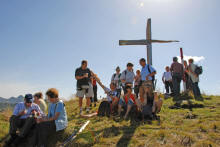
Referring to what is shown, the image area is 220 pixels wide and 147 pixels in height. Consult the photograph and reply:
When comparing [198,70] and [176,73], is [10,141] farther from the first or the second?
[198,70]

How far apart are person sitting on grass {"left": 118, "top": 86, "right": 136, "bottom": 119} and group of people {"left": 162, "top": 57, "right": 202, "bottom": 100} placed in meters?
4.25

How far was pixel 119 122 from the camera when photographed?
17.7 ft

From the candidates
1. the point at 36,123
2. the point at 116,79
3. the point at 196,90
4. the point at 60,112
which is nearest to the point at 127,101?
the point at 116,79

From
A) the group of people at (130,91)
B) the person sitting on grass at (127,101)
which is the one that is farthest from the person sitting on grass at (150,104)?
the person sitting on grass at (127,101)

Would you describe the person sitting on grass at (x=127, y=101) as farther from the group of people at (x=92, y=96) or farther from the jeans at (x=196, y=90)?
the jeans at (x=196, y=90)

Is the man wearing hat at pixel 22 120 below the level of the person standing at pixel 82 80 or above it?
below

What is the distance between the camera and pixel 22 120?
172 inches

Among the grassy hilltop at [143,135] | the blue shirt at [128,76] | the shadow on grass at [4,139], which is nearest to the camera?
the grassy hilltop at [143,135]

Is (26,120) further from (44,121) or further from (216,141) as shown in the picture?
(216,141)

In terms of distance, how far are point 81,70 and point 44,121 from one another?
3.10 m

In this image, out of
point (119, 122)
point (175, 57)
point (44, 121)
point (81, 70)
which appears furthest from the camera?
point (175, 57)

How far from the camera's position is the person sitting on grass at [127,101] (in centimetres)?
596

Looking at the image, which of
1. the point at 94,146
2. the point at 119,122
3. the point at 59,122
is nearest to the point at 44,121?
the point at 59,122

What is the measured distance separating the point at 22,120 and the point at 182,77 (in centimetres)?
834
